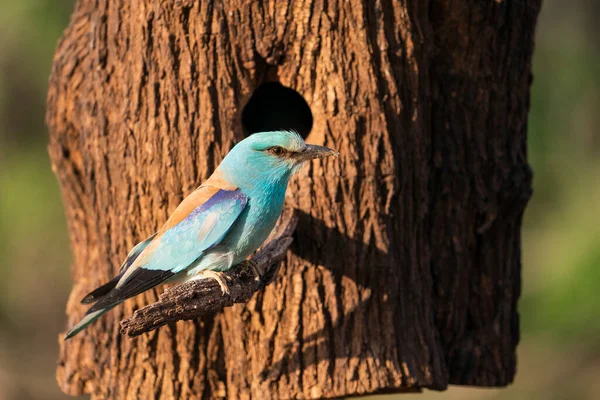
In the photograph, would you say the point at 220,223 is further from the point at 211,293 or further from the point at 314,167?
the point at 314,167

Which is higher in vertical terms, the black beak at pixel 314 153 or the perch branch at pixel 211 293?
the black beak at pixel 314 153

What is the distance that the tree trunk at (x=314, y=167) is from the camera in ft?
18.1

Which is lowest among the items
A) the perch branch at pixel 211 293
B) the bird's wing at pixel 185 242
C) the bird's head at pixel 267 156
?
the perch branch at pixel 211 293

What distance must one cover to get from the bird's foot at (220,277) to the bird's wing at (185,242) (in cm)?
11

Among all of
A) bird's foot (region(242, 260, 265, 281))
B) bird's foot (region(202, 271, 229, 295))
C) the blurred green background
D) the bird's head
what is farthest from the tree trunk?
the blurred green background

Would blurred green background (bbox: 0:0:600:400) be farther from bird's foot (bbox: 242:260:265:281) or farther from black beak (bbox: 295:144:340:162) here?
bird's foot (bbox: 242:260:265:281)

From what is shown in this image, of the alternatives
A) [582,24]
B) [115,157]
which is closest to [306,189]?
[115,157]

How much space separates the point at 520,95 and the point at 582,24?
574 centimetres

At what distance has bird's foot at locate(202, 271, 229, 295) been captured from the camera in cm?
457

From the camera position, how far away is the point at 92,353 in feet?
19.5

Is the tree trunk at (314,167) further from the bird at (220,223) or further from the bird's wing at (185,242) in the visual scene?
the bird's wing at (185,242)

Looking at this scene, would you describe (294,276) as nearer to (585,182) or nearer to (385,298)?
(385,298)

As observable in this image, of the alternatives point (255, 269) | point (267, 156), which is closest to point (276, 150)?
point (267, 156)

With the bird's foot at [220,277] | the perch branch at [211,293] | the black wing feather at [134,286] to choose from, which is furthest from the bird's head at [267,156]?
the black wing feather at [134,286]
